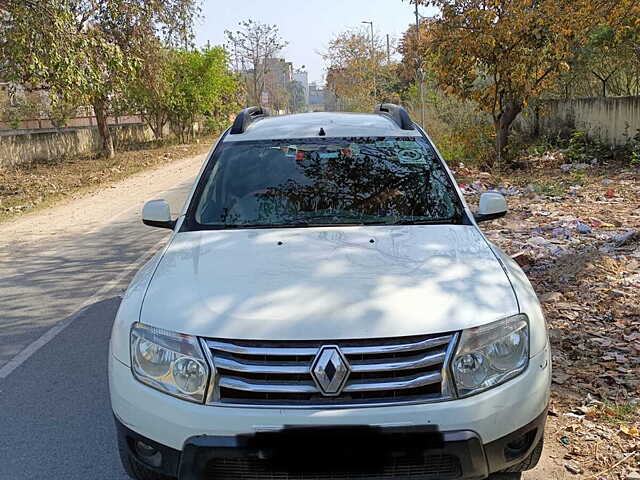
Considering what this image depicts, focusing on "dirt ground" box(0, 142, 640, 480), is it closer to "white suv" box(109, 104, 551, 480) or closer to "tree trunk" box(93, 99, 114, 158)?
"white suv" box(109, 104, 551, 480)

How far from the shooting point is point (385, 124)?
4625 millimetres

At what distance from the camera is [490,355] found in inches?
103

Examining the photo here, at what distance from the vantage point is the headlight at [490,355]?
8.41 feet

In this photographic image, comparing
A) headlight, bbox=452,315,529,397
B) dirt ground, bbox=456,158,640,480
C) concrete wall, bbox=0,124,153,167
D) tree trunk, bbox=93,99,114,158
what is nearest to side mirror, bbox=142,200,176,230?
headlight, bbox=452,315,529,397

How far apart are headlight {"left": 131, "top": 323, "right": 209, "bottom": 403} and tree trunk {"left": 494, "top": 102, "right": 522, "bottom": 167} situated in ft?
45.1

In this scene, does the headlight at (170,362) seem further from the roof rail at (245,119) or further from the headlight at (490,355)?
the roof rail at (245,119)

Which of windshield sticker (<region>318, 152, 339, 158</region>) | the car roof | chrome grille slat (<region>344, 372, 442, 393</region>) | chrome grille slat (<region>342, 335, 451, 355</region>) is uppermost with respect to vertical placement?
the car roof

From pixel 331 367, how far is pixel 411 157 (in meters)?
2.11

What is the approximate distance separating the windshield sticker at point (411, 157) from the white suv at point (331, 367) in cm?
111

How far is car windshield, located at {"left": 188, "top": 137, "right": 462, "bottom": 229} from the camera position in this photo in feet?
12.4

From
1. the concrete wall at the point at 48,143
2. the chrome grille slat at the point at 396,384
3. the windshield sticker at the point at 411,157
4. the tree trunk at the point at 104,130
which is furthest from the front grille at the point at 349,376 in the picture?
the tree trunk at the point at 104,130

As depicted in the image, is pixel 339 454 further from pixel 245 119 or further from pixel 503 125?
pixel 503 125

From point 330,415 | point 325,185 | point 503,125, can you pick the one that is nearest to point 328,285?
point 330,415

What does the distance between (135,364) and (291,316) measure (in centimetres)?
70
